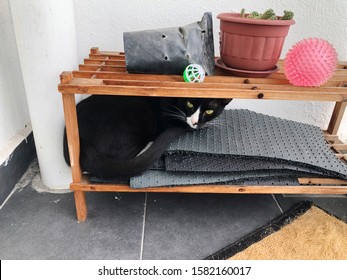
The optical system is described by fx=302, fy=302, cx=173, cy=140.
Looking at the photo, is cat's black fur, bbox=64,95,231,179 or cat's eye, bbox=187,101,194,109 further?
cat's eye, bbox=187,101,194,109

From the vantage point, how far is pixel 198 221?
3.12 ft

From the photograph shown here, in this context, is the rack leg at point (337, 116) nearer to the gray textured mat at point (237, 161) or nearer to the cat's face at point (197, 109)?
the gray textured mat at point (237, 161)

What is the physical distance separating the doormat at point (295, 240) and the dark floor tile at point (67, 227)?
0.26 m

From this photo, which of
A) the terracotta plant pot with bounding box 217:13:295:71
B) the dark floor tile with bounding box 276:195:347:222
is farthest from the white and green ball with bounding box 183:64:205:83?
the dark floor tile with bounding box 276:195:347:222

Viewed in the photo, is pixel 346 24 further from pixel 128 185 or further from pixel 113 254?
pixel 113 254

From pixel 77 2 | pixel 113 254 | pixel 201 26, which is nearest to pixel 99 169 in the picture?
pixel 113 254

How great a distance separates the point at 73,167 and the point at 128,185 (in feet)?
0.53

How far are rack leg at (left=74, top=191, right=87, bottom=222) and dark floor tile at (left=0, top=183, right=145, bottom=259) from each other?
0.06ft

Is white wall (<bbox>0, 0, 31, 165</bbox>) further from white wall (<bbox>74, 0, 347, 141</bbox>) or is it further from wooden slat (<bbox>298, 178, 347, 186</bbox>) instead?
wooden slat (<bbox>298, 178, 347, 186</bbox>)

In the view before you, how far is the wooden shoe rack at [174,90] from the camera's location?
2.34 feet

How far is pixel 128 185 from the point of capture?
2.82 ft

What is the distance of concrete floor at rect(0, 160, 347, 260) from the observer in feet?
2.74

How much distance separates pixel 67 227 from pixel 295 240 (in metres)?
0.67

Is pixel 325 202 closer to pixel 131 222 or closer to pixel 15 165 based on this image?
pixel 131 222
